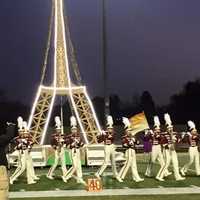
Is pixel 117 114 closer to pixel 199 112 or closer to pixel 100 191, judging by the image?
pixel 199 112

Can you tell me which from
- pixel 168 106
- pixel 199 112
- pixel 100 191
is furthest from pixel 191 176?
pixel 168 106

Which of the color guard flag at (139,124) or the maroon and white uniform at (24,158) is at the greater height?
the color guard flag at (139,124)

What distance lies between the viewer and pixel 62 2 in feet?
135

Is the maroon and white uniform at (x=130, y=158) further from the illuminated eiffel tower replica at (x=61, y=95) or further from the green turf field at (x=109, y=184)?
the illuminated eiffel tower replica at (x=61, y=95)

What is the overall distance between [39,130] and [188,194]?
80.2 feet

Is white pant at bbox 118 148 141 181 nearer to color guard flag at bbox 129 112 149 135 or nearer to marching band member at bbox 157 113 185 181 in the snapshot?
marching band member at bbox 157 113 185 181

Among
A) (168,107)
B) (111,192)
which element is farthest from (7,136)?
(168,107)

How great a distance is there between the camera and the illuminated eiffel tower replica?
3875 centimetres

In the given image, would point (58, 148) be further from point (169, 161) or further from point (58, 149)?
point (169, 161)

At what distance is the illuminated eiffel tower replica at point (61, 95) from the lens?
38750mm

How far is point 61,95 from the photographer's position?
39938 millimetres

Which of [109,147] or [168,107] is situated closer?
[109,147]

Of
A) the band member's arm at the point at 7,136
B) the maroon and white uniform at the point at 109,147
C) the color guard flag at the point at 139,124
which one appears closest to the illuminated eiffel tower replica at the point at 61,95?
the color guard flag at the point at 139,124

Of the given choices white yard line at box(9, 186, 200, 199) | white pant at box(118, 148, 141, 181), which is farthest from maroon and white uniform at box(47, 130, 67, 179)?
white yard line at box(9, 186, 200, 199)
